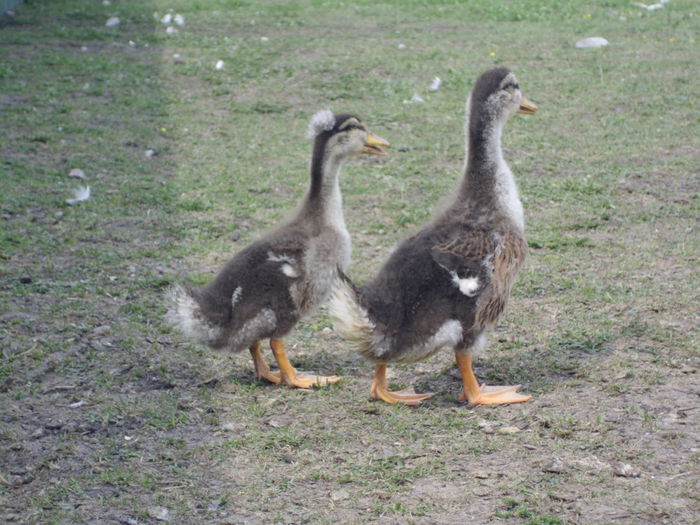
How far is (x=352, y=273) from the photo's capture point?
7020 millimetres

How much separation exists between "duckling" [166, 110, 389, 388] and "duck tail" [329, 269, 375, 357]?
47 cm

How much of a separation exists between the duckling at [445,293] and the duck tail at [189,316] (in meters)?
0.87

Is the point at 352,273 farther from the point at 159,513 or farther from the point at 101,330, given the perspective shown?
the point at 159,513

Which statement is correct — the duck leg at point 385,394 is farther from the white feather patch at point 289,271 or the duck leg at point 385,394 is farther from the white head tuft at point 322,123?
the white head tuft at point 322,123

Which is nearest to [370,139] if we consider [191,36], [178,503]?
[178,503]

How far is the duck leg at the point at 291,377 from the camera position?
5.46 meters

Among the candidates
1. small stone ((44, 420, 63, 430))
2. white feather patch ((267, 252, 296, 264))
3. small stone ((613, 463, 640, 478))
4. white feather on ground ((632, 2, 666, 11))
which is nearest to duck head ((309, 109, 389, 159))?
white feather patch ((267, 252, 296, 264))

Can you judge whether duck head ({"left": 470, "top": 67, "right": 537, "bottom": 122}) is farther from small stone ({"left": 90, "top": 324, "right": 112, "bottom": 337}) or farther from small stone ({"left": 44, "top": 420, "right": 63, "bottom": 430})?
small stone ({"left": 44, "top": 420, "right": 63, "bottom": 430})

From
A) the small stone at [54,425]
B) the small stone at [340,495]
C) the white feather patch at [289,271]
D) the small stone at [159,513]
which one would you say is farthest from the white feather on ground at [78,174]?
the small stone at [340,495]

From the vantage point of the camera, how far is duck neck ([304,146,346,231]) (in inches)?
231

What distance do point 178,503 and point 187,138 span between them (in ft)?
22.8

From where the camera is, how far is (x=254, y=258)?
5535 millimetres

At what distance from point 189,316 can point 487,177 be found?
1.99 meters

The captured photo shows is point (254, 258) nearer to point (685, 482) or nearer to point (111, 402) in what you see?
point (111, 402)
